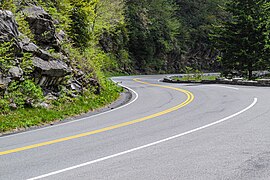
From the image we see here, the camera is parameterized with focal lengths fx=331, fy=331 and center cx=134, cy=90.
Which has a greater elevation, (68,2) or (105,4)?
(105,4)

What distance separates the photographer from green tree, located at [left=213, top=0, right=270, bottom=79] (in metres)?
31.7

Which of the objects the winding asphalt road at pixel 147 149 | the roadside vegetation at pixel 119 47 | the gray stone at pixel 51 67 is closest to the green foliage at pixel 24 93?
the roadside vegetation at pixel 119 47

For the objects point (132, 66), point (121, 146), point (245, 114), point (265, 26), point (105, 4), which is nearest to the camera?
point (121, 146)

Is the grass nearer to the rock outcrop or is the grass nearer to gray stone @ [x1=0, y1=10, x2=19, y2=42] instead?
the rock outcrop

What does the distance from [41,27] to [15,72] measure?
425cm

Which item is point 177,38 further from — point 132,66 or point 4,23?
point 4,23

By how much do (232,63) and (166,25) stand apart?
1220 inches

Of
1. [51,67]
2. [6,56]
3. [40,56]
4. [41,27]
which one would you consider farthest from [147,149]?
[41,27]

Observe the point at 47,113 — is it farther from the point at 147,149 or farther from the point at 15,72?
the point at 147,149

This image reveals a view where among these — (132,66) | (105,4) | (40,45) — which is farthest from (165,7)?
(40,45)

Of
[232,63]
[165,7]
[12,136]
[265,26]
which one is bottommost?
[12,136]

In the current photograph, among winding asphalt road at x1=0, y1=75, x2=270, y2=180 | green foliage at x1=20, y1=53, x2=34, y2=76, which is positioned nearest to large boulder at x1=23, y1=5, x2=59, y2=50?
green foliage at x1=20, y1=53, x2=34, y2=76

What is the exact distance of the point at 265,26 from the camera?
1246 inches

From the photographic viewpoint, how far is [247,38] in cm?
3184
